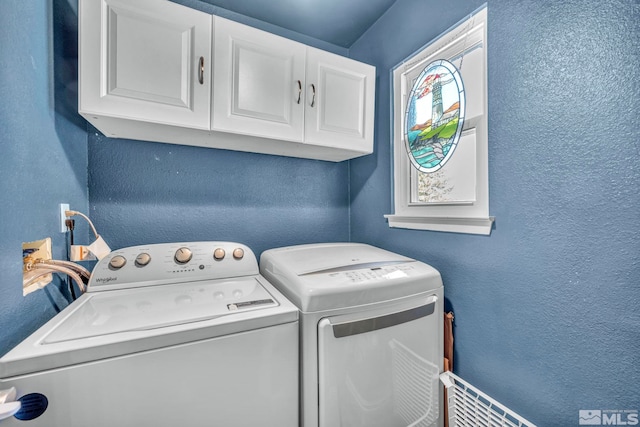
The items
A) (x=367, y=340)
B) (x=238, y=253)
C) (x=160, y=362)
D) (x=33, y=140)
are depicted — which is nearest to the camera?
(x=160, y=362)

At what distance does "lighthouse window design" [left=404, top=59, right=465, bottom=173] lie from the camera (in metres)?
1.32

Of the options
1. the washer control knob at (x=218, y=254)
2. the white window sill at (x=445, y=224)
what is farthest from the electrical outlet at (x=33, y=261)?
the white window sill at (x=445, y=224)

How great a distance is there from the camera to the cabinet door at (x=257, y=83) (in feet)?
4.07

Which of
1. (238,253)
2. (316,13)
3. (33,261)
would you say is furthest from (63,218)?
(316,13)

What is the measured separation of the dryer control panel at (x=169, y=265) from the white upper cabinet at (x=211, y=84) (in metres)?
0.59

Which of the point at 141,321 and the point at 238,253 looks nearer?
the point at 141,321

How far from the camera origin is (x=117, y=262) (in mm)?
1161

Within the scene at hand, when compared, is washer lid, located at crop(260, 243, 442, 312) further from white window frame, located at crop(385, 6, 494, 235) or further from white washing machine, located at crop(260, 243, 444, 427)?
white window frame, located at crop(385, 6, 494, 235)

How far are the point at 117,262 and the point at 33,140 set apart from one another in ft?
1.82

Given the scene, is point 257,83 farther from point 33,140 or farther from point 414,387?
point 414,387

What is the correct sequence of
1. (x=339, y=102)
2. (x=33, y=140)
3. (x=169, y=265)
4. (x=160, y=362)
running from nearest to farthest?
1. (x=160, y=362)
2. (x=33, y=140)
3. (x=169, y=265)
4. (x=339, y=102)

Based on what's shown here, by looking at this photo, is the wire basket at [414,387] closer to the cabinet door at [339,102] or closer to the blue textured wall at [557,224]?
the blue textured wall at [557,224]

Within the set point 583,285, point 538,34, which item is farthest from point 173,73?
point 583,285

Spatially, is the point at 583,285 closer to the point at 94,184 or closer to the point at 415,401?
the point at 415,401
